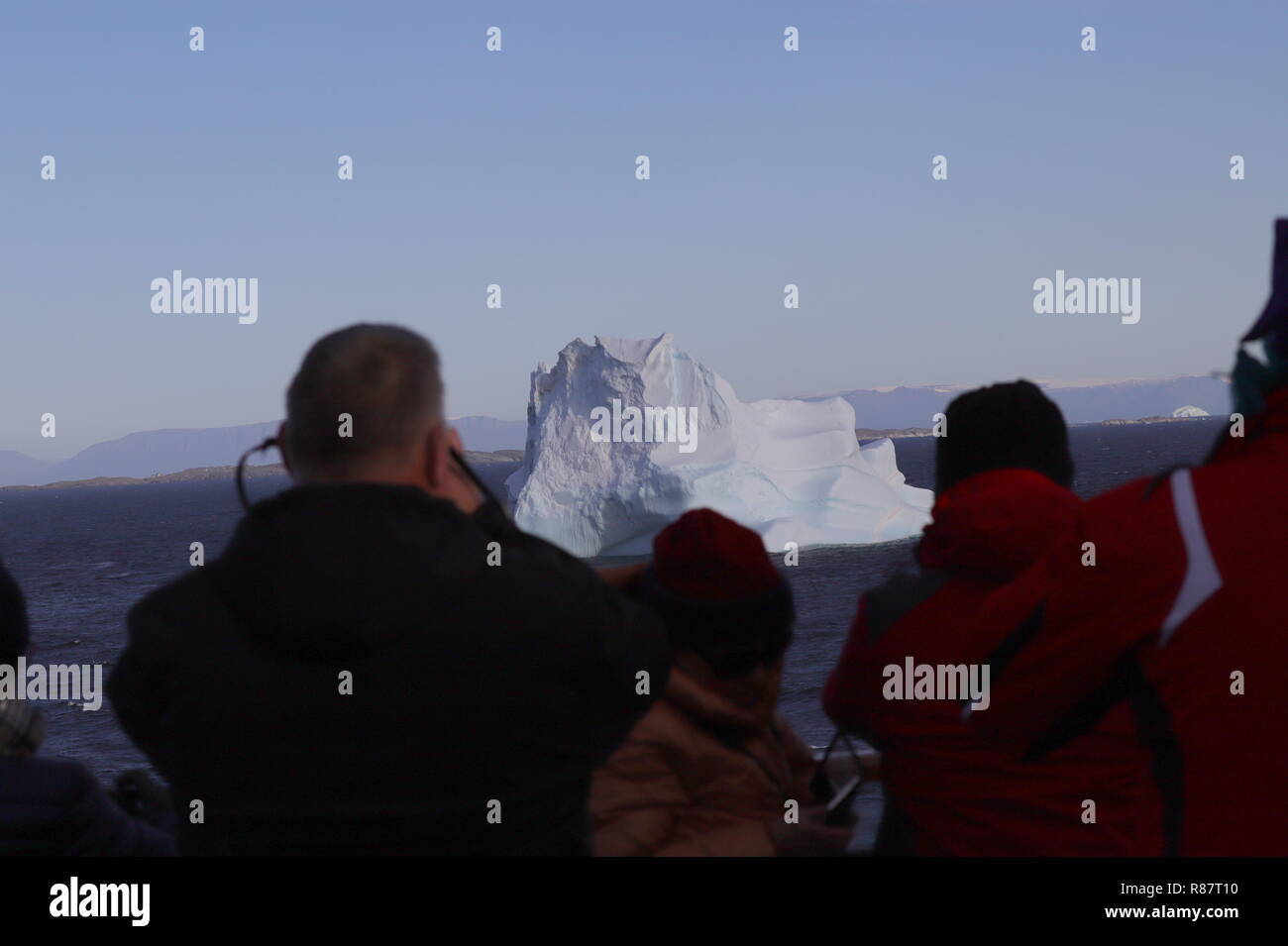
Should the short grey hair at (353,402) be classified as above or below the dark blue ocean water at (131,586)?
above

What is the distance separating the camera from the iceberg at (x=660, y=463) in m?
26.5

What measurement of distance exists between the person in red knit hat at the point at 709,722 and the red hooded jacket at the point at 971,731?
0.61 ft

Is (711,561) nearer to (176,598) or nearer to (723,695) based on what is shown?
(723,695)

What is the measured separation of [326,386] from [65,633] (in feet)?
106

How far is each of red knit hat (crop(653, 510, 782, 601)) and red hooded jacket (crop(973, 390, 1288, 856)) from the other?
1.49 feet

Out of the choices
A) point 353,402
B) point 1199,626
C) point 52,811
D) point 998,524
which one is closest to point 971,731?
point 998,524

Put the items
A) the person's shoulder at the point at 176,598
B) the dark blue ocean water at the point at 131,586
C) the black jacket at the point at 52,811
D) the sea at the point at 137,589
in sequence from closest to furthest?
1. the person's shoulder at the point at 176,598
2. the black jacket at the point at 52,811
3. the sea at the point at 137,589
4. the dark blue ocean water at the point at 131,586

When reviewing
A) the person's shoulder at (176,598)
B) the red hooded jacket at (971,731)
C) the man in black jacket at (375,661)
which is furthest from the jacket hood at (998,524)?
the person's shoulder at (176,598)

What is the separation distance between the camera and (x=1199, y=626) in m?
1.26

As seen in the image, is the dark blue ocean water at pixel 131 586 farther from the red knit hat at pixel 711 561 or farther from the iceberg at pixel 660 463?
the iceberg at pixel 660 463
